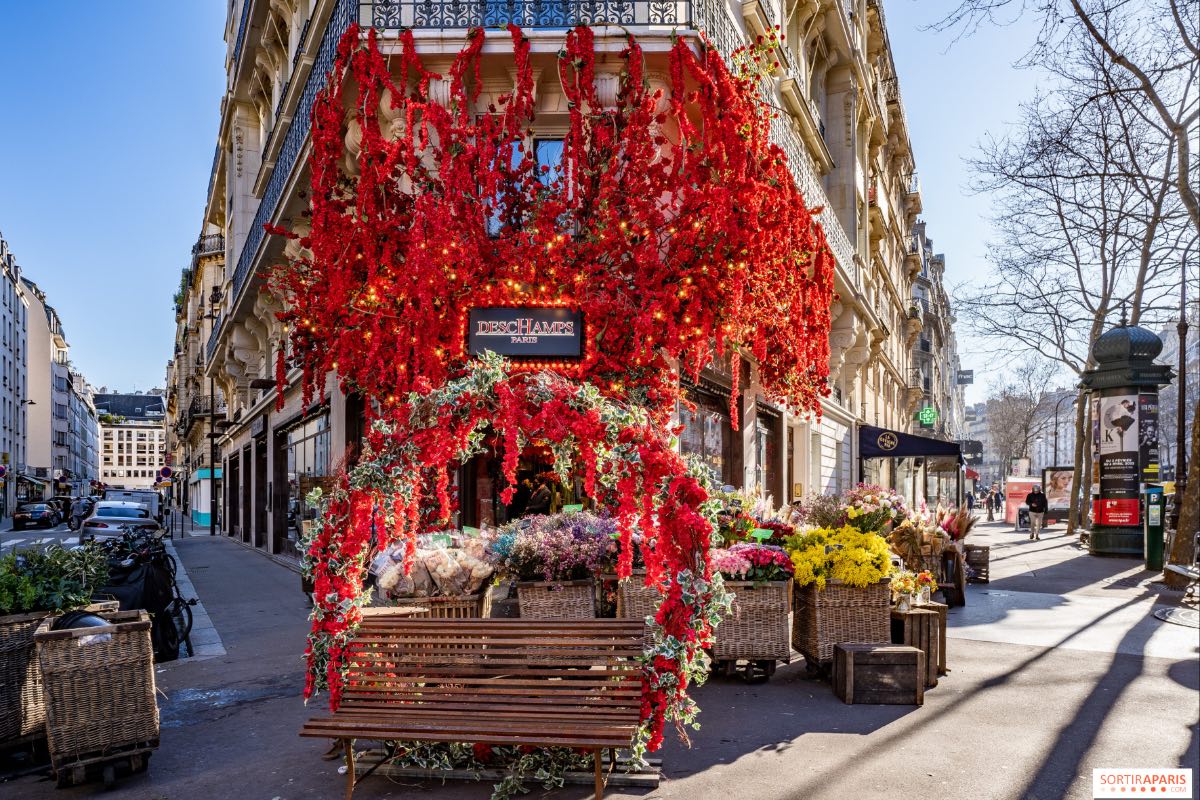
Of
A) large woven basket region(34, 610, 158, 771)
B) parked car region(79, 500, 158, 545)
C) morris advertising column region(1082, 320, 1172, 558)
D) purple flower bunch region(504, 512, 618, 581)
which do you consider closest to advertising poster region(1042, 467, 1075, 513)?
morris advertising column region(1082, 320, 1172, 558)

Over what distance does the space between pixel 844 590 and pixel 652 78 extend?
26.0ft

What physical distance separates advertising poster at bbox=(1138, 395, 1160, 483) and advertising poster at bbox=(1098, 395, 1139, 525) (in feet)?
0.29

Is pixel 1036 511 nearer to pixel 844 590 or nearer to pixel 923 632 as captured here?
pixel 923 632

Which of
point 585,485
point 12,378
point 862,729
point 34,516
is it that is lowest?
point 34,516

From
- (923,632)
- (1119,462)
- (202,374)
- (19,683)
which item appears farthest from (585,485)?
(202,374)

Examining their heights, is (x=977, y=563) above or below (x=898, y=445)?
below

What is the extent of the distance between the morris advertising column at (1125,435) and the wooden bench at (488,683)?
19904mm

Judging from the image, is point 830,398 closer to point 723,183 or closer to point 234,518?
point 723,183

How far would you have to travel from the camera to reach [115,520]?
24.3 metres

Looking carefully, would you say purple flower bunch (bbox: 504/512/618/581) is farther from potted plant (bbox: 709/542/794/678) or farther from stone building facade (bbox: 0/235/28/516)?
stone building facade (bbox: 0/235/28/516)

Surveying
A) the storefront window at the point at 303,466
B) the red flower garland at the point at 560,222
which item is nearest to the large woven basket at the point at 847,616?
the red flower garland at the point at 560,222

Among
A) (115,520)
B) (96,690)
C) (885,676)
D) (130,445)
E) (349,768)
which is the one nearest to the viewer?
(349,768)

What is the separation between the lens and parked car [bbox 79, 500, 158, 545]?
2344 centimetres

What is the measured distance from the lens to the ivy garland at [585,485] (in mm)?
5422
